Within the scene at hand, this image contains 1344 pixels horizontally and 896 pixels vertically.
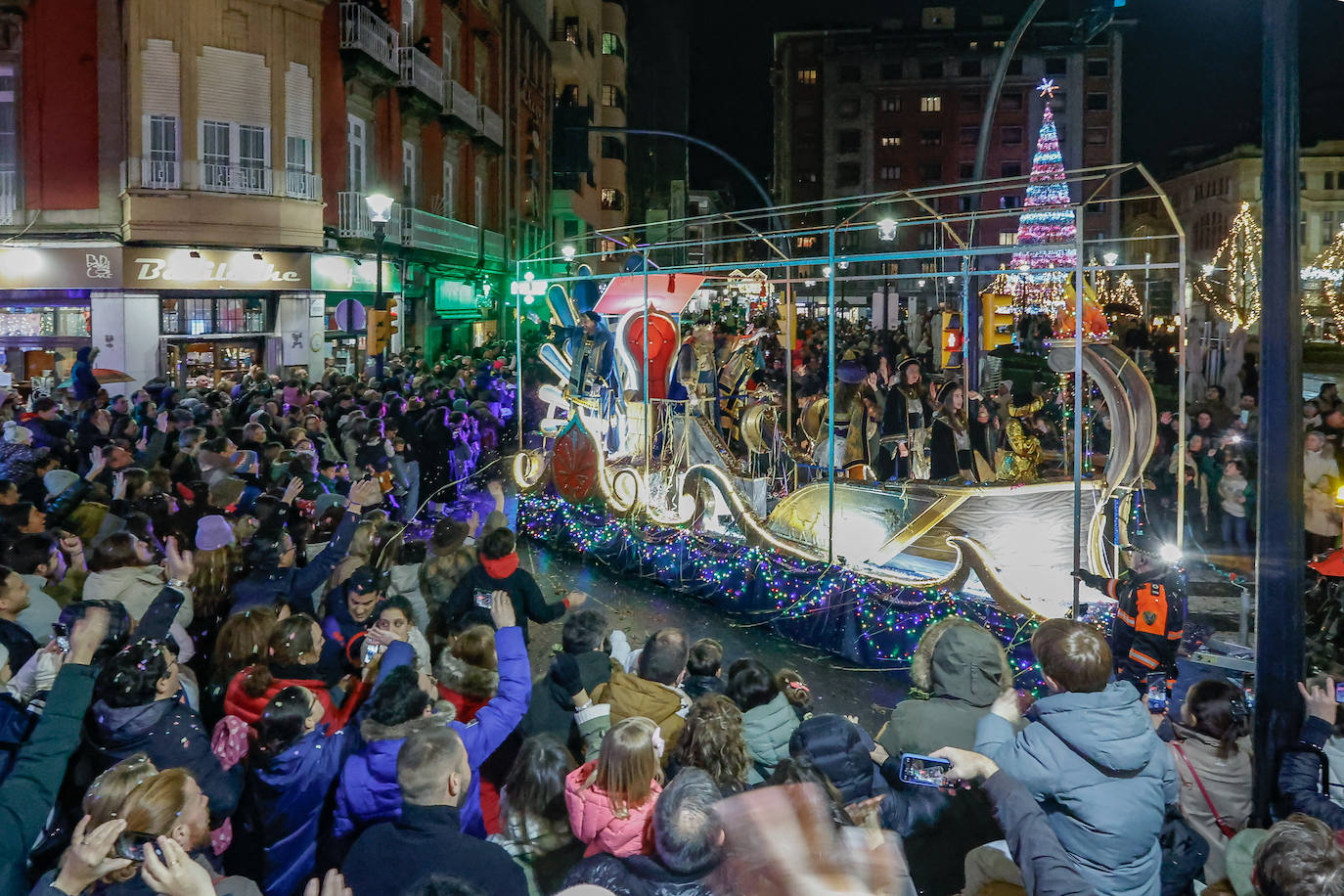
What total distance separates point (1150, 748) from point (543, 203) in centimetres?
4728

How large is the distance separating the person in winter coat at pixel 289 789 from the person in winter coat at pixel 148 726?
149 mm

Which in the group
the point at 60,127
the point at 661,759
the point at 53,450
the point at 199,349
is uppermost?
the point at 60,127

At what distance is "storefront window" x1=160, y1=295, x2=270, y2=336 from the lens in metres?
21.4

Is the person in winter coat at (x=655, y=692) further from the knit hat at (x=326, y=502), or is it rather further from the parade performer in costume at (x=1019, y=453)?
the parade performer in costume at (x=1019, y=453)

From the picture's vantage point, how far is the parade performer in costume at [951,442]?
36.2 feet

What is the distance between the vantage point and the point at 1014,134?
87000 millimetres

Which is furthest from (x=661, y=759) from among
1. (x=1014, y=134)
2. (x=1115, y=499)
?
(x=1014, y=134)

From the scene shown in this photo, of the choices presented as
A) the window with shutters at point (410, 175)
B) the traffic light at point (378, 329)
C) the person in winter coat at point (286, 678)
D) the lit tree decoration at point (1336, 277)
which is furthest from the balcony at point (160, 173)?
the lit tree decoration at point (1336, 277)

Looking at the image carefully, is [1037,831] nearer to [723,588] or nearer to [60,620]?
[60,620]

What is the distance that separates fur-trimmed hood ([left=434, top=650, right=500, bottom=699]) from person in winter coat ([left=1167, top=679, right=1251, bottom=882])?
2.68 m

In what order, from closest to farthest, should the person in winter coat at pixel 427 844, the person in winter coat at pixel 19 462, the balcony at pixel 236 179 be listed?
the person in winter coat at pixel 427 844, the person in winter coat at pixel 19 462, the balcony at pixel 236 179

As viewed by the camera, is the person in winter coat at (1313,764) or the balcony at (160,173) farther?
the balcony at (160,173)

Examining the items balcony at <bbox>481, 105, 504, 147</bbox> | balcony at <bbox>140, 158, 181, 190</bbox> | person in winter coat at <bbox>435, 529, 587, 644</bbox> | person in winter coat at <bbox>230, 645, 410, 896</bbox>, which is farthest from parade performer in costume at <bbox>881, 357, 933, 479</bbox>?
balcony at <bbox>481, 105, 504, 147</bbox>

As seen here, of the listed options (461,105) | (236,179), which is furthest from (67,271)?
(461,105)
